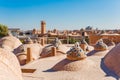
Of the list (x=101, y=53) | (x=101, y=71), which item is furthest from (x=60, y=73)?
(x=101, y=53)

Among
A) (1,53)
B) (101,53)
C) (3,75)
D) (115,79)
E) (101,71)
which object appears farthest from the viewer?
(101,53)

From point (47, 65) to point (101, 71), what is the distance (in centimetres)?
368

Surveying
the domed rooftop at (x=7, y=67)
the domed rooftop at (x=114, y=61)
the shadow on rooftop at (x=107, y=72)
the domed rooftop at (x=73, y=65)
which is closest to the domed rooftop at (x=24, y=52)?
the domed rooftop at (x=73, y=65)

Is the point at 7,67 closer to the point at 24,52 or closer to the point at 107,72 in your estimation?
the point at 107,72

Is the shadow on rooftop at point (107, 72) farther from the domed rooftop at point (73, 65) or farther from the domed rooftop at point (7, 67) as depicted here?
the domed rooftop at point (7, 67)

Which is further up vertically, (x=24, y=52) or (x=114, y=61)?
(x=114, y=61)

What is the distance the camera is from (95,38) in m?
30.4

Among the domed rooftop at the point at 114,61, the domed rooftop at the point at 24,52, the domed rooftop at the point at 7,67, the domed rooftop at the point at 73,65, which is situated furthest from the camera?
the domed rooftop at the point at 24,52

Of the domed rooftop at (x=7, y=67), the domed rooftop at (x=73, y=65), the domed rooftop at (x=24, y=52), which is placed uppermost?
the domed rooftop at (x=7, y=67)

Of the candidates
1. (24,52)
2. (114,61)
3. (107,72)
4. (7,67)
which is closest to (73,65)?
(107,72)

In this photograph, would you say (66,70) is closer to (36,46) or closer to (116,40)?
(36,46)

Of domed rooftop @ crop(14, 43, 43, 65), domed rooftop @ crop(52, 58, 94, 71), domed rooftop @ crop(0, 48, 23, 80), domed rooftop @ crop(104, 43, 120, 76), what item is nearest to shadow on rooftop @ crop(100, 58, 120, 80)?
domed rooftop @ crop(104, 43, 120, 76)

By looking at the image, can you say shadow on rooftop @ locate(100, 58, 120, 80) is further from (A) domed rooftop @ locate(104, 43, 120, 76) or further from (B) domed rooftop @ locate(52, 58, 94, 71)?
(B) domed rooftop @ locate(52, 58, 94, 71)

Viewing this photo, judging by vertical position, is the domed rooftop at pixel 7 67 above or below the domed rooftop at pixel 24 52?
above
